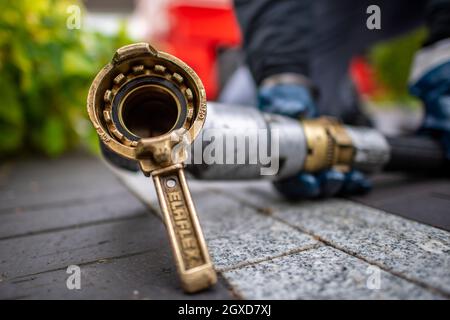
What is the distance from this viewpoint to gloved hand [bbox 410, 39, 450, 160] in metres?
1.58

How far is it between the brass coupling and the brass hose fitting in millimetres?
574

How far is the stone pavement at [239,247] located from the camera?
2.38 ft

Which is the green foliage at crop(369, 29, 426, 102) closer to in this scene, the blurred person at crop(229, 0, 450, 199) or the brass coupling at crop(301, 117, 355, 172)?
the blurred person at crop(229, 0, 450, 199)

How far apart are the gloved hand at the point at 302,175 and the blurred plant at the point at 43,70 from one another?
4.24 feet

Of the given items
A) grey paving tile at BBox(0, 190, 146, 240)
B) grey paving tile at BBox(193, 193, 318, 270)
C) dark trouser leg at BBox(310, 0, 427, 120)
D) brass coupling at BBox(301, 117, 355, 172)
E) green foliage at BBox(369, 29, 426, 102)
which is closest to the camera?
grey paving tile at BBox(193, 193, 318, 270)

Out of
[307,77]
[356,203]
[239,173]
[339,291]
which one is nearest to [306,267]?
[339,291]

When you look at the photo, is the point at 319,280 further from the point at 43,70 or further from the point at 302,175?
the point at 43,70

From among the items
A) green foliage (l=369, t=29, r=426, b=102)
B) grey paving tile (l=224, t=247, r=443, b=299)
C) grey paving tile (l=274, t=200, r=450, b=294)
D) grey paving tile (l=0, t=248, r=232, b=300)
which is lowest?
grey paving tile (l=274, t=200, r=450, b=294)

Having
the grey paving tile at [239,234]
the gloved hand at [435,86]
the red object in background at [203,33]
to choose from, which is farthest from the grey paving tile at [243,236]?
the red object in background at [203,33]

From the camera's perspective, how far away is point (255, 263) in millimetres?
836

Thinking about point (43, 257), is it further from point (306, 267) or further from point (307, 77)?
point (307, 77)

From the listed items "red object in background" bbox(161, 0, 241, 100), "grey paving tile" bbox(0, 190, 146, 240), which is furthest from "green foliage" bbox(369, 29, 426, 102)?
"grey paving tile" bbox(0, 190, 146, 240)

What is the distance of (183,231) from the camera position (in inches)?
30.0
